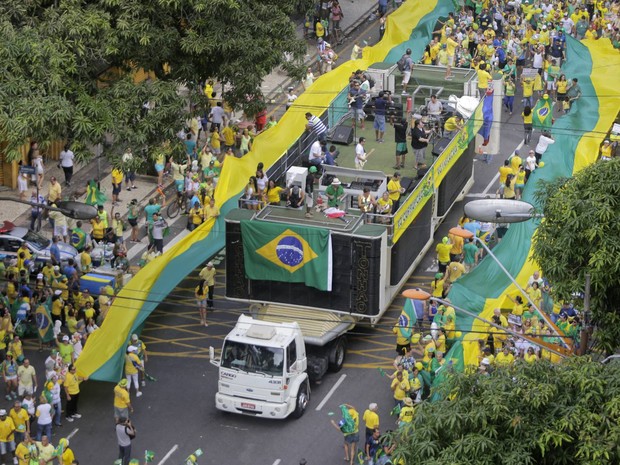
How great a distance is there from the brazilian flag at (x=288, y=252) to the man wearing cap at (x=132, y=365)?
3471 mm

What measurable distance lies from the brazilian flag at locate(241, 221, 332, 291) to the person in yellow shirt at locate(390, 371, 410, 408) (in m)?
3.00

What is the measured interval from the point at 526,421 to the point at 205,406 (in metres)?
13.7

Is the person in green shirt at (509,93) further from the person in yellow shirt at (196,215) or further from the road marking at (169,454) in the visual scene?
the road marking at (169,454)

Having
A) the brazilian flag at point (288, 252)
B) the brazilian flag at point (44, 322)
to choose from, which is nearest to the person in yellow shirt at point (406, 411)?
the brazilian flag at point (288, 252)

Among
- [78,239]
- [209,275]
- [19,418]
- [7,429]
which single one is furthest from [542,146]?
[7,429]

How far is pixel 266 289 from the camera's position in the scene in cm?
3250

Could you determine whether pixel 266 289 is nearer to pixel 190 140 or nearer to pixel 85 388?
pixel 85 388

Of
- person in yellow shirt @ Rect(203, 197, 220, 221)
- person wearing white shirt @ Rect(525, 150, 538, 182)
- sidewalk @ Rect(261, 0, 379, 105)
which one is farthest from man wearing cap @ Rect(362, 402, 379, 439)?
sidewalk @ Rect(261, 0, 379, 105)

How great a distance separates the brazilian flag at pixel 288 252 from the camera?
3162cm

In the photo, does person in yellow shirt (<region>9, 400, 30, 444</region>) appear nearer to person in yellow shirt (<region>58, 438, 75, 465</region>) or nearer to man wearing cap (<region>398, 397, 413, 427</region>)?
person in yellow shirt (<region>58, 438, 75, 465</region>)

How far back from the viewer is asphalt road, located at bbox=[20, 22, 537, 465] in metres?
29.1

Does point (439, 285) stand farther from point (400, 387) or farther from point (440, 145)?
point (400, 387)

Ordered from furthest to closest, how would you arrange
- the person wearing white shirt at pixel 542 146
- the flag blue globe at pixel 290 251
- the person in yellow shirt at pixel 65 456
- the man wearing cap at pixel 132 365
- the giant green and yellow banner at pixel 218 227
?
the person wearing white shirt at pixel 542 146 → the flag blue globe at pixel 290 251 → the man wearing cap at pixel 132 365 → the giant green and yellow banner at pixel 218 227 → the person in yellow shirt at pixel 65 456

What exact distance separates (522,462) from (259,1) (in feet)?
64.4
